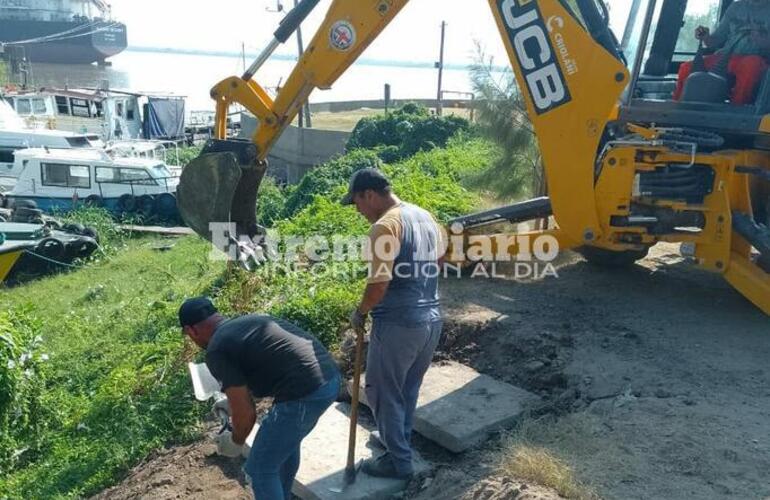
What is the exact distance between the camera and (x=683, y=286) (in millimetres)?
7648

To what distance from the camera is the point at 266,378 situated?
3959 millimetres

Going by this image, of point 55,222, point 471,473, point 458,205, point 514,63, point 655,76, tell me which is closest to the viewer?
point 471,473

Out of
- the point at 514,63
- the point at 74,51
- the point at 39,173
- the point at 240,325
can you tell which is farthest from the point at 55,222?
the point at 74,51

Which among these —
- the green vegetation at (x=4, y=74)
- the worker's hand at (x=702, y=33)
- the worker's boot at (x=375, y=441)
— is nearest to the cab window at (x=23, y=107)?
the green vegetation at (x=4, y=74)

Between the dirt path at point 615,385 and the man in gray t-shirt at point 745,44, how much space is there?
2025 millimetres

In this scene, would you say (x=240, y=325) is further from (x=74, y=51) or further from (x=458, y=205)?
(x=74, y=51)

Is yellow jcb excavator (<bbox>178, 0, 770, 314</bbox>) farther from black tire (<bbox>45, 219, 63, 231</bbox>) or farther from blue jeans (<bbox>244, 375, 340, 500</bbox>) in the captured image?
black tire (<bbox>45, 219, 63, 231</bbox>)

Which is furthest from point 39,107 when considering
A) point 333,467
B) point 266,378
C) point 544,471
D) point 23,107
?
point 544,471

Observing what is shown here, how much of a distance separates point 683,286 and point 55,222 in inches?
519

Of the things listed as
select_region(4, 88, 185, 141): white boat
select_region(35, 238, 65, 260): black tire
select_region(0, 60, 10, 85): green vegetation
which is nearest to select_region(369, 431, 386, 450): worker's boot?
select_region(35, 238, 65, 260): black tire

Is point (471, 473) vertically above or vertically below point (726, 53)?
below

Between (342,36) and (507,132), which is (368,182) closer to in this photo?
(342,36)

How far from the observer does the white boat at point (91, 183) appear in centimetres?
1909

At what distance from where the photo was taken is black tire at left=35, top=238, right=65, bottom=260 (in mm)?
14695
